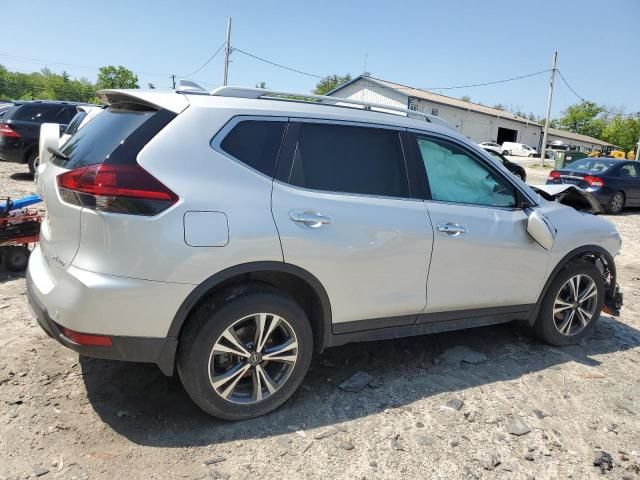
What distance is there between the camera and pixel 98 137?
2781 mm

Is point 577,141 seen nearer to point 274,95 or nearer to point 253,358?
point 274,95

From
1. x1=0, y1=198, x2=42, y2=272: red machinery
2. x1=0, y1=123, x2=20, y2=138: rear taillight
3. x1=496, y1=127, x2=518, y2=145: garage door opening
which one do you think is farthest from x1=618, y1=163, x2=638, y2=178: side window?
x1=496, y1=127, x2=518, y2=145: garage door opening

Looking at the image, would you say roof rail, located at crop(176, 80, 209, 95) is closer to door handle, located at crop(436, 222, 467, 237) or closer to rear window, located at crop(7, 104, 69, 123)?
door handle, located at crop(436, 222, 467, 237)

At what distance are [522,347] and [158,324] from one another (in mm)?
3166

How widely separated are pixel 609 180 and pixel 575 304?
10.7 meters

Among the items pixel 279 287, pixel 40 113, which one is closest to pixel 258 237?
pixel 279 287

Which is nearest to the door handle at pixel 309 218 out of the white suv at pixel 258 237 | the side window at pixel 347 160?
the white suv at pixel 258 237

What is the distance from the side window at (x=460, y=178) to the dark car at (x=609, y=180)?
10.8 metres

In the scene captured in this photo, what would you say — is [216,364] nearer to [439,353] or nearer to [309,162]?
[309,162]

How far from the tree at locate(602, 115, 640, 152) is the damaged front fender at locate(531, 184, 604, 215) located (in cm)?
8028

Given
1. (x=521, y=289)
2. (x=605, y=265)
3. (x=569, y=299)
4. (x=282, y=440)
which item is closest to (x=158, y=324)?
(x=282, y=440)

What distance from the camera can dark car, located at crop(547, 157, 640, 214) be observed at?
13219 mm

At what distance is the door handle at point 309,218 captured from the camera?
2.84 meters

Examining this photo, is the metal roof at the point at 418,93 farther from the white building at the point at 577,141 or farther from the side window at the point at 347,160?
the side window at the point at 347,160
